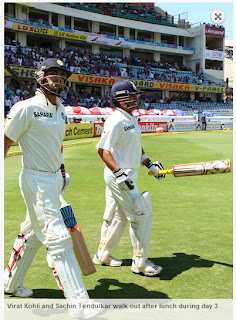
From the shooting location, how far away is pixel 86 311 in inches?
137

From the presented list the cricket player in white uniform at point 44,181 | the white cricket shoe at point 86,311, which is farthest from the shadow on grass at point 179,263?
the cricket player in white uniform at point 44,181

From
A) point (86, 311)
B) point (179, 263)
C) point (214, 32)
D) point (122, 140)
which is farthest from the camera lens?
point (214, 32)

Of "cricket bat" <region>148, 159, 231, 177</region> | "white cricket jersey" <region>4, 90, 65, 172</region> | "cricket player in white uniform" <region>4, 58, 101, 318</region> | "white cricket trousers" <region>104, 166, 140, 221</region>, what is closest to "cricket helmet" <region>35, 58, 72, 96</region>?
"cricket player in white uniform" <region>4, 58, 101, 318</region>

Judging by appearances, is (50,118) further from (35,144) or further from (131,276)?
(131,276)

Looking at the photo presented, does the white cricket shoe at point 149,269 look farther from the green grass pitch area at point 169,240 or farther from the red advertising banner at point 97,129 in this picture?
the red advertising banner at point 97,129

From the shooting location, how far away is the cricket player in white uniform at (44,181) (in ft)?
11.7

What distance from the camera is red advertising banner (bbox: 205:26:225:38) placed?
66.2m

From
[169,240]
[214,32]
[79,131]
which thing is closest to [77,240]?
[169,240]

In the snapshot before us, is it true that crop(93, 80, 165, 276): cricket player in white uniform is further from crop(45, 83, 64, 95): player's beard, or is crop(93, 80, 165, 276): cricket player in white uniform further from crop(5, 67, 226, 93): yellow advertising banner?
crop(5, 67, 226, 93): yellow advertising banner

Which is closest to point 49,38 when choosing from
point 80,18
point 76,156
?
point 80,18

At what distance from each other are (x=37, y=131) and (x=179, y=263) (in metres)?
2.67

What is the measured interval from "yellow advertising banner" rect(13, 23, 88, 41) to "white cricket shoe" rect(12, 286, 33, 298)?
143ft

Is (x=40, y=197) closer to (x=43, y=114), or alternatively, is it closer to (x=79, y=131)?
(x=43, y=114)

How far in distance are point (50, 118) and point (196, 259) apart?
2.81 meters
